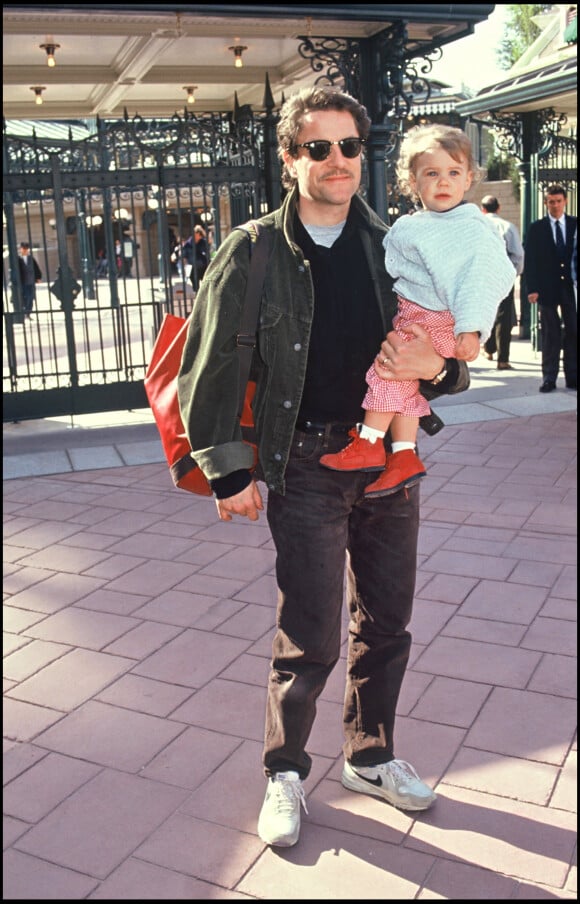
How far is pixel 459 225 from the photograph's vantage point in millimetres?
2639

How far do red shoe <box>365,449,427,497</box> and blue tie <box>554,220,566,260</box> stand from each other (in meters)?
7.19

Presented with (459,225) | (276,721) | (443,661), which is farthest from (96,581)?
(459,225)

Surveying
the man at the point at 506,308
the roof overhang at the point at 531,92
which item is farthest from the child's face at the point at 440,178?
the roof overhang at the point at 531,92

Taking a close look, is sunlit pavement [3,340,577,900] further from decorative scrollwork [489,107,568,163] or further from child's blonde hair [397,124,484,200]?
decorative scrollwork [489,107,568,163]

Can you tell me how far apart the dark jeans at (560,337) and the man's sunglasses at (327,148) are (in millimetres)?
6790

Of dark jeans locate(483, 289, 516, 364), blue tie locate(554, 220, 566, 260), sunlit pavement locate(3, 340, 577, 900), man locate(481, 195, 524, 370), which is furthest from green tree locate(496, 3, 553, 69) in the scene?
sunlit pavement locate(3, 340, 577, 900)

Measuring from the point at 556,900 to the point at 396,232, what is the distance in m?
1.85

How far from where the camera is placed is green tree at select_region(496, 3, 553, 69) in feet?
129

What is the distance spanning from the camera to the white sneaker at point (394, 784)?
9.57ft

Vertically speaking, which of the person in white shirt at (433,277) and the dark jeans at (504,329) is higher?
the person in white shirt at (433,277)

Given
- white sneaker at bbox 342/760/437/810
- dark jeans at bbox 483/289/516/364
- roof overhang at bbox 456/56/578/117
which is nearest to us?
white sneaker at bbox 342/760/437/810

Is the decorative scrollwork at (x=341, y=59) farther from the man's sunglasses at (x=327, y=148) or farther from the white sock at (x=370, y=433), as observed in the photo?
the white sock at (x=370, y=433)

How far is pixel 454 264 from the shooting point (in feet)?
8.57

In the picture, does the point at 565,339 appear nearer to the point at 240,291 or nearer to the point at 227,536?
the point at 227,536
